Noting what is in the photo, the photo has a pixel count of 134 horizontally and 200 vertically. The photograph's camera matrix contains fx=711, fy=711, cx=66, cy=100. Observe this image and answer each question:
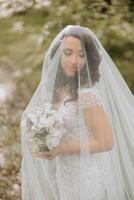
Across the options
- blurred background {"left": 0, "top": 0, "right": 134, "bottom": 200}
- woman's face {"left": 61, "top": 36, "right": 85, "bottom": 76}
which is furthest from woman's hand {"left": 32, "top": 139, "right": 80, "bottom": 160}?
blurred background {"left": 0, "top": 0, "right": 134, "bottom": 200}

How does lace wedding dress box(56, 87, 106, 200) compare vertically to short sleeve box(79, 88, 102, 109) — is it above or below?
below

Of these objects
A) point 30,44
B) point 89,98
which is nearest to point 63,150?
point 89,98

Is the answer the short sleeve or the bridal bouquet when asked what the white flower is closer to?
the bridal bouquet

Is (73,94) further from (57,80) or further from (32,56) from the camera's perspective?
(32,56)

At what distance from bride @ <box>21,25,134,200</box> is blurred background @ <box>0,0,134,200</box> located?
4.22ft

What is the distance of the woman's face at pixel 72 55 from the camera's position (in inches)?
159

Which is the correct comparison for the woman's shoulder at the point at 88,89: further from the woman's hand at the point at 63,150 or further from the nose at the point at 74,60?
the woman's hand at the point at 63,150

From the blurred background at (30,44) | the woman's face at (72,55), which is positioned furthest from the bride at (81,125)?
the blurred background at (30,44)

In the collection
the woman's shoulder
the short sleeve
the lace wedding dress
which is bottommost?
the lace wedding dress

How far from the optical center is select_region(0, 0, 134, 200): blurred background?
6.53m

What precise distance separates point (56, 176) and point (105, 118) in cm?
52

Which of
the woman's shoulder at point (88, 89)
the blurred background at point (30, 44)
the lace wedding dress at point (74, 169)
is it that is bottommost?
the lace wedding dress at point (74, 169)

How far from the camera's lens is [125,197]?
4.52 metres

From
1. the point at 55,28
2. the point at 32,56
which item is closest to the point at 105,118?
the point at 55,28
